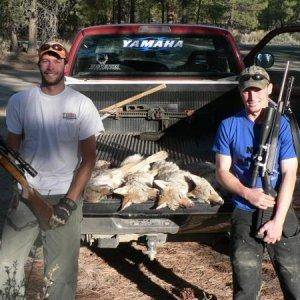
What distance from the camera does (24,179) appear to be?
11.5ft

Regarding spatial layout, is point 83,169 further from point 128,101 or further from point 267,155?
point 128,101

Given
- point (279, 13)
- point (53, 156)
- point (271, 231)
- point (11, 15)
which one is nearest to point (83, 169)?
point (53, 156)

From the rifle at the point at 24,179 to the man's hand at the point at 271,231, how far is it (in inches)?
45.9

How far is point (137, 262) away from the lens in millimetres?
5520

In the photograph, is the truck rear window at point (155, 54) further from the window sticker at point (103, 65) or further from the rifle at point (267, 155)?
the rifle at point (267, 155)

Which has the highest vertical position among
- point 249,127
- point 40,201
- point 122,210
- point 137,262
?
point 249,127

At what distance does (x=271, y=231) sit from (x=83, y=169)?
1.10m

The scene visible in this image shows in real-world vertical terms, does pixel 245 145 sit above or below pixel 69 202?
above

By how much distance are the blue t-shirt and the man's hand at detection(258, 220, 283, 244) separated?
151 millimetres

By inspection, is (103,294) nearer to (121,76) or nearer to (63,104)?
(63,104)

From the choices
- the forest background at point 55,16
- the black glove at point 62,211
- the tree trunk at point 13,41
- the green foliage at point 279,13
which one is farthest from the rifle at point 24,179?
the green foliage at point 279,13

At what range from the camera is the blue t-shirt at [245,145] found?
11.7 feet

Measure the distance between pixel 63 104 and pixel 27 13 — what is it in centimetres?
2983

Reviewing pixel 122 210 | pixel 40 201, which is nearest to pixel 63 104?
pixel 40 201
